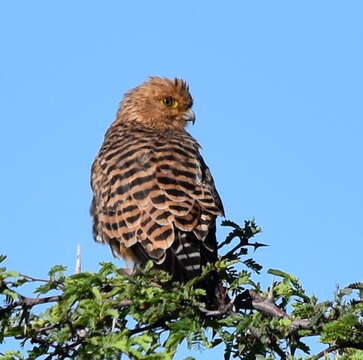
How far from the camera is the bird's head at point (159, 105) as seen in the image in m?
7.99

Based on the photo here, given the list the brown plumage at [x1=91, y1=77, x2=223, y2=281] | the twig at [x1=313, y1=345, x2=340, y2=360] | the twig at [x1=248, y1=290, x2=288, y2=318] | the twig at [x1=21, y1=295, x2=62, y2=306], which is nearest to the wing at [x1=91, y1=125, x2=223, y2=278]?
the brown plumage at [x1=91, y1=77, x2=223, y2=281]

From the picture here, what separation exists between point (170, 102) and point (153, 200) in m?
2.81

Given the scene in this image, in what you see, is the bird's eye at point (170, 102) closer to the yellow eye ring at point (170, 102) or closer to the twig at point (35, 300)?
the yellow eye ring at point (170, 102)

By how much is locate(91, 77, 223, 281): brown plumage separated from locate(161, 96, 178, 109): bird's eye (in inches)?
38.2

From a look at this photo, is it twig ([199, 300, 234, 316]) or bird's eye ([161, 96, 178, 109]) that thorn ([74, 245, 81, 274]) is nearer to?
twig ([199, 300, 234, 316])

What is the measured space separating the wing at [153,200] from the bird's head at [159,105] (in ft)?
4.27

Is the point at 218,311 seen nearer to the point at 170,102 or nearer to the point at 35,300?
the point at 35,300

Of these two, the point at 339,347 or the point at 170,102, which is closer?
the point at 339,347

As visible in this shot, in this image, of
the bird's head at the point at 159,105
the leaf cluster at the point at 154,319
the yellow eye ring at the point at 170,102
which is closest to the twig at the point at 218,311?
the leaf cluster at the point at 154,319

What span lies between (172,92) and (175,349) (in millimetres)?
4806

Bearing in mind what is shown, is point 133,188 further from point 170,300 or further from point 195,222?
point 170,300

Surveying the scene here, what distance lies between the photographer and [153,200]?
5.54 m

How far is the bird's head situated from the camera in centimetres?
799

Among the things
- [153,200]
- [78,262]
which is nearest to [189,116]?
[153,200]
